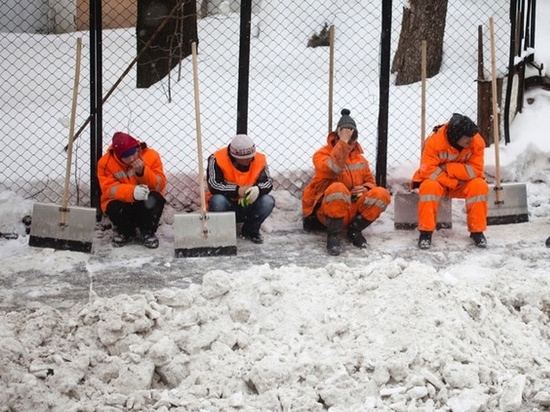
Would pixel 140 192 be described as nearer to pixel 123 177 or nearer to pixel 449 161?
pixel 123 177

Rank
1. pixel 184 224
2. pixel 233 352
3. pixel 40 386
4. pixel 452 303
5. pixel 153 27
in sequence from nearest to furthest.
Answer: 1. pixel 40 386
2. pixel 233 352
3. pixel 452 303
4. pixel 184 224
5. pixel 153 27

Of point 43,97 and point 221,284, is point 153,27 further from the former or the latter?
point 221,284

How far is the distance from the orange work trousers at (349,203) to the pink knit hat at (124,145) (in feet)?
5.17

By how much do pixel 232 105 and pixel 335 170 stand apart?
7.53 feet

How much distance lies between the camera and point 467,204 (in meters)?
7.35

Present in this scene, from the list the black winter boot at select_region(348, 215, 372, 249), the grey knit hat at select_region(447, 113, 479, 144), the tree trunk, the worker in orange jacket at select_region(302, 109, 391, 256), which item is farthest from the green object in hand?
the tree trunk

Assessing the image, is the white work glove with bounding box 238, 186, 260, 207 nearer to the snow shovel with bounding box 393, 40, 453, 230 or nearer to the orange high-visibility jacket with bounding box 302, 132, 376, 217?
the orange high-visibility jacket with bounding box 302, 132, 376, 217

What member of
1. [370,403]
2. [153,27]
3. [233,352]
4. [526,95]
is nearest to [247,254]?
[233,352]

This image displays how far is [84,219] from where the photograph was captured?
7.16 m

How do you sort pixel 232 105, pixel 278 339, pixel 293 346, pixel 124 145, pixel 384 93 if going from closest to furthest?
pixel 293 346 → pixel 278 339 → pixel 124 145 → pixel 384 93 → pixel 232 105

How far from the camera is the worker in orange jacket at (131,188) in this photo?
23.4 feet

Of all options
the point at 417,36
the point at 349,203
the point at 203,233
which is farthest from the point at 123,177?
the point at 417,36

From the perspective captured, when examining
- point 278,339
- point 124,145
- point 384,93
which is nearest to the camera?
point 278,339

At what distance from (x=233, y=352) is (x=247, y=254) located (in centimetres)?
208
